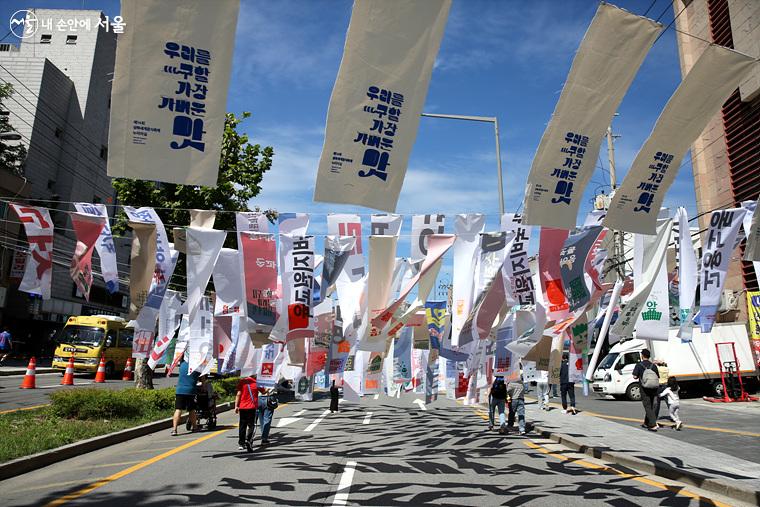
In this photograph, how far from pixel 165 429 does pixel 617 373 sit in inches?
784

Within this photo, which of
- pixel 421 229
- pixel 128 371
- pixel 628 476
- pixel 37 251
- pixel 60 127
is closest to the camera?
pixel 628 476

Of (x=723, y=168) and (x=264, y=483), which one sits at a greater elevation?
(x=723, y=168)

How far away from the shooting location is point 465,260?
11.2 metres

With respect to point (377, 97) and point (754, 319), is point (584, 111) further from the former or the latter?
point (754, 319)

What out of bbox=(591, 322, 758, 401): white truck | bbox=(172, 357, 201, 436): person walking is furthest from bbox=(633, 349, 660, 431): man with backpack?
bbox=(172, 357, 201, 436): person walking

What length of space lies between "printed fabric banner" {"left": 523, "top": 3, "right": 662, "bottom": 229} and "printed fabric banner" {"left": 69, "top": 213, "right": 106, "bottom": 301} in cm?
823

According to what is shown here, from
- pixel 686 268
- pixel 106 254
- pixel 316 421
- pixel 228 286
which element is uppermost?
pixel 106 254

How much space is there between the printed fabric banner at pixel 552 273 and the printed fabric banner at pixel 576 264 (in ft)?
0.34

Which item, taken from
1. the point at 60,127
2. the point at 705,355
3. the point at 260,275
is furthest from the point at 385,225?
the point at 60,127

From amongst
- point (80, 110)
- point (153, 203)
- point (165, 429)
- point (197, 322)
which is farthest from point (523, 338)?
point (80, 110)

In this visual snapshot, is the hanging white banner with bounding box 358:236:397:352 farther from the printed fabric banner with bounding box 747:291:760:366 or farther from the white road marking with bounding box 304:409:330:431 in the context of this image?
the printed fabric banner with bounding box 747:291:760:366

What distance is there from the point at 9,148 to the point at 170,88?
35.8 metres

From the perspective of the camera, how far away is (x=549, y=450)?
1134cm

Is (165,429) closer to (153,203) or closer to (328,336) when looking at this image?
(328,336)
